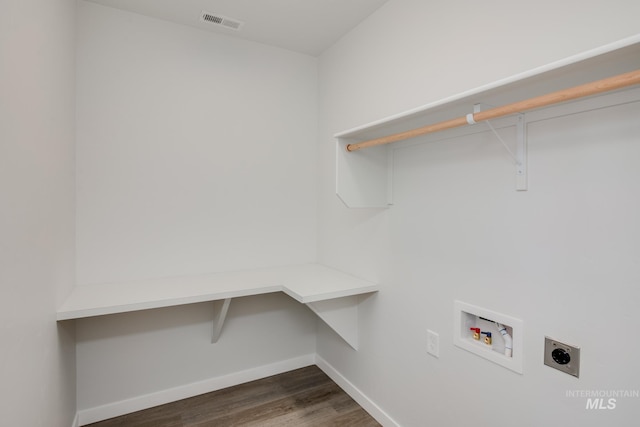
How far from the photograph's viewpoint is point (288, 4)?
1.90m

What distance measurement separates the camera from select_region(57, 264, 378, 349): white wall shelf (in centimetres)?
164

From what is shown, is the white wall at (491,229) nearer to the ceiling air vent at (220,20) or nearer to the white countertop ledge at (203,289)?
the white countertop ledge at (203,289)

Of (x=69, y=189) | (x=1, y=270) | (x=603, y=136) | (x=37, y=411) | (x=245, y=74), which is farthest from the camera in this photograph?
(x=245, y=74)

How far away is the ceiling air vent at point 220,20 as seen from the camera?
79.4 inches

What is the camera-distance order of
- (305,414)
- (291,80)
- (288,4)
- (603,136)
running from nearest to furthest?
1. (603,136)
2. (288,4)
3. (305,414)
4. (291,80)

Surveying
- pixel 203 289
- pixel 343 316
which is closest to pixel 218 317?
pixel 203 289

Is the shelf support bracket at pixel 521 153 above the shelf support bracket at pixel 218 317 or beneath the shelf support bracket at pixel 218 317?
above

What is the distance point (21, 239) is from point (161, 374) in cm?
145

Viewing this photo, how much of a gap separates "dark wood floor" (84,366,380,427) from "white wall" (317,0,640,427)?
0.21 meters

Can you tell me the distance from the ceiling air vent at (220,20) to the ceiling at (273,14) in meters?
0.02

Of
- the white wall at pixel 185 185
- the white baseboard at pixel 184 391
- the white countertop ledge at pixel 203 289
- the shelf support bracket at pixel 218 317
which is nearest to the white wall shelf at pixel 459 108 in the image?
the white countertop ledge at pixel 203 289

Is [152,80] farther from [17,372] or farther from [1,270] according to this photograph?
[17,372]

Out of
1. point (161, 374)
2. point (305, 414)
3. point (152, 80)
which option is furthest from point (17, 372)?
point (152, 80)

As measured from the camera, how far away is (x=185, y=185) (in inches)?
85.3
